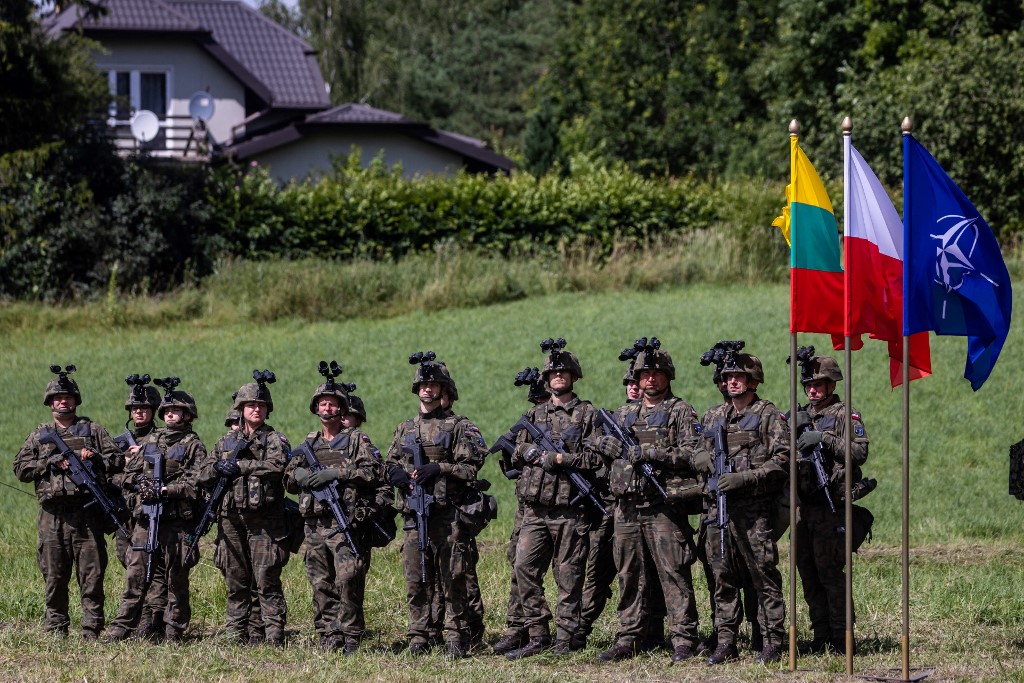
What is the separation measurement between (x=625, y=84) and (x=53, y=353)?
30192 mm

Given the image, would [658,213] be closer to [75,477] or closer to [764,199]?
[764,199]

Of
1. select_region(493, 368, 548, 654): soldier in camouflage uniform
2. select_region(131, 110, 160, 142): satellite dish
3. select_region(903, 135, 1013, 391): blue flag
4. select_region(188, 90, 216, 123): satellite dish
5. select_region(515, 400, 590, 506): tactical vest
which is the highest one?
select_region(188, 90, 216, 123): satellite dish

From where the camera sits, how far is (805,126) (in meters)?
38.7

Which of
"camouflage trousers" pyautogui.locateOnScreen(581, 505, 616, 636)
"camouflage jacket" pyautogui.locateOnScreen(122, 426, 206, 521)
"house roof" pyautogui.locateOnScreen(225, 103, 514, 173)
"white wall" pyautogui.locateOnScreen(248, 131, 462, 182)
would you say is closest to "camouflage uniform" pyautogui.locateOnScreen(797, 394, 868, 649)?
"camouflage trousers" pyautogui.locateOnScreen(581, 505, 616, 636)

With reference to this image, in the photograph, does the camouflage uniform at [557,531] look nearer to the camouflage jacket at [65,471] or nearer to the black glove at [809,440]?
the black glove at [809,440]

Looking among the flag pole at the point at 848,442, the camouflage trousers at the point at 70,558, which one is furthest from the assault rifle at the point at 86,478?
the flag pole at the point at 848,442

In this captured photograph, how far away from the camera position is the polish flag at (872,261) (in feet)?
32.4

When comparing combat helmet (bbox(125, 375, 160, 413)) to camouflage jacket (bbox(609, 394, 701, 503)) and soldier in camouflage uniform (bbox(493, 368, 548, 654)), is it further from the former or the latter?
camouflage jacket (bbox(609, 394, 701, 503))

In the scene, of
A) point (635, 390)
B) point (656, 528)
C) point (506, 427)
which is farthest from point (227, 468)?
point (506, 427)

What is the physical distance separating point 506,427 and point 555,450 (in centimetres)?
824

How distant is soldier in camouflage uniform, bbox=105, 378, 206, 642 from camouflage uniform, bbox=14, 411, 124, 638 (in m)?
0.27

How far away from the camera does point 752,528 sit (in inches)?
417

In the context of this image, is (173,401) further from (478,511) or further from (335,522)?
(478,511)

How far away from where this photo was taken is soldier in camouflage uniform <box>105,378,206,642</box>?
453 inches
